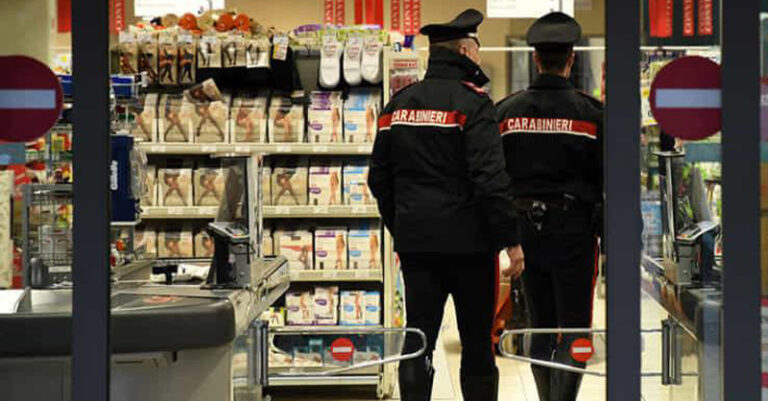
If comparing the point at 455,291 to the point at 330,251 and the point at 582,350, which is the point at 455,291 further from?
the point at 330,251

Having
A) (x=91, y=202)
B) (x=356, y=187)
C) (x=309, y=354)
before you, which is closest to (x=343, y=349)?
(x=309, y=354)

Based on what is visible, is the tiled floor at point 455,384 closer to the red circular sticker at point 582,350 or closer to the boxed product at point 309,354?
the red circular sticker at point 582,350

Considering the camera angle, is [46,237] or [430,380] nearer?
[46,237]

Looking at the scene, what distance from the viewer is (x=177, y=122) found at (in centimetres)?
588

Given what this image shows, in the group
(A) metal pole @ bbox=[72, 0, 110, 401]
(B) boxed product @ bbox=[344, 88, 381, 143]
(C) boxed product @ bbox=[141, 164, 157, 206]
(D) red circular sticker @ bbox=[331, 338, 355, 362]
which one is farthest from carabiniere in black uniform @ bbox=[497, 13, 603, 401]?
(A) metal pole @ bbox=[72, 0, 110, 401]

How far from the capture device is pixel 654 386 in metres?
2.94

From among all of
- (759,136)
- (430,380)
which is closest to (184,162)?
(430,380)

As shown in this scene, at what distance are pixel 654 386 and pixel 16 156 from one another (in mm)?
1665

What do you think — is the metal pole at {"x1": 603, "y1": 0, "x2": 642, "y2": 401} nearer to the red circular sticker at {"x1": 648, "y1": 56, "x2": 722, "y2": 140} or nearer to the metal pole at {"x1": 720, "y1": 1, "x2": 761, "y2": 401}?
the red circular sticker at {"x1": 648, "y1": 56, "x2": 722, "y2": 140}

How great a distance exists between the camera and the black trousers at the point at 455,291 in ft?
13.7

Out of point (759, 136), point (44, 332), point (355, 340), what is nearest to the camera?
point (759, 136)

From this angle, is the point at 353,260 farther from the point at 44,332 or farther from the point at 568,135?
the point at 44,332

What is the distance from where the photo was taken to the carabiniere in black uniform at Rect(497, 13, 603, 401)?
4.38m

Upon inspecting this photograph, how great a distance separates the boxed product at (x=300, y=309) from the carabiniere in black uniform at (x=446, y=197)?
67.8 inches
